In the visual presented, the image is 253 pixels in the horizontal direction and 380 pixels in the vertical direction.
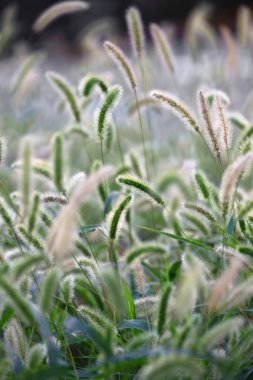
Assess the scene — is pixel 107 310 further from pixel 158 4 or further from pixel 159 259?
pixel 158 4

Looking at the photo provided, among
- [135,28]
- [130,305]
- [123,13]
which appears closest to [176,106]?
[130,305]

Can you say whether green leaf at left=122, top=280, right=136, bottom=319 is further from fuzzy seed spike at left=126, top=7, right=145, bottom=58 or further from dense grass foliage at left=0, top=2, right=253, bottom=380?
fuzzy seed spike at left=126, top=7, right=145, bottom=58

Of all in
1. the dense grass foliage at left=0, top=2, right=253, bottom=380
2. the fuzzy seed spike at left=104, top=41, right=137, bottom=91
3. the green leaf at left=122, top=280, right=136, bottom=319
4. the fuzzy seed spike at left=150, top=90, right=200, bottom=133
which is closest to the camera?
the dense grass foliage at left=0, top=2, right=253, bottom=380

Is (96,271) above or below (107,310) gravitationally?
above

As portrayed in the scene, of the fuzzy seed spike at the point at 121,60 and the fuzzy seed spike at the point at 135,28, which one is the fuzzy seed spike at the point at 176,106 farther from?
the fuzzy seed spike at the point at 135,28

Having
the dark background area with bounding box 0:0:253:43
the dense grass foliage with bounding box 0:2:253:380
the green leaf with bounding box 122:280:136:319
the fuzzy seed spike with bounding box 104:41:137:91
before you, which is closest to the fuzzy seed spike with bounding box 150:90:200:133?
the dense grass foliage with bounding box 0:2:253:380

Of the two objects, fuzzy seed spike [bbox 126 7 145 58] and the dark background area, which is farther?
the dark background area

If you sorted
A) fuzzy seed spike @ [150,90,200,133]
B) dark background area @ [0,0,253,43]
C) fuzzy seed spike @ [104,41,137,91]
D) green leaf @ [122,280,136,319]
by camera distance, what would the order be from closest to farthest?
fuzzy seed spike @ [150,90,200,133]
green leaf @ [122,280,136,319]
fuzzy seed spike @ [104,41,137,91]
dark background area @ [0,0,253,43]

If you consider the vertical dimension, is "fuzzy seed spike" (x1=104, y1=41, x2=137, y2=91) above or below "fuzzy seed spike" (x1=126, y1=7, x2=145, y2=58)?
below

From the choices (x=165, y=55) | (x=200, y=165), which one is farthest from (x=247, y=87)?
(x=165, y=55)

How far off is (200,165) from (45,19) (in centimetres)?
133

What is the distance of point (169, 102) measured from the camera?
2172mm

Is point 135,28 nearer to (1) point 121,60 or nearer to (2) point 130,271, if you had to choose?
(1) point 121,60

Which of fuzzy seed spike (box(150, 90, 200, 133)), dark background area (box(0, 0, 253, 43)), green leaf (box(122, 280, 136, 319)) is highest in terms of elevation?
dark background area (box(0, 0, 253, 43))
